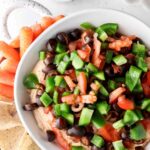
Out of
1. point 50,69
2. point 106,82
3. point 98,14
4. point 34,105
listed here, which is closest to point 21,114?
point 34,105

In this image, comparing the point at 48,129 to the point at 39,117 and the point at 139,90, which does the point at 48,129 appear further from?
the point at 139,90

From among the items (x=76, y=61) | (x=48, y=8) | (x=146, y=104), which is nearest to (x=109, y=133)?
(x=146, y=104)

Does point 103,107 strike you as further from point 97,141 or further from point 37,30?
point 37,30

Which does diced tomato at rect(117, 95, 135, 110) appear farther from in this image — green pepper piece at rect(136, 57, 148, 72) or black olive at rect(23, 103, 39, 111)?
black olive at rect(23, 103, 39, 111)

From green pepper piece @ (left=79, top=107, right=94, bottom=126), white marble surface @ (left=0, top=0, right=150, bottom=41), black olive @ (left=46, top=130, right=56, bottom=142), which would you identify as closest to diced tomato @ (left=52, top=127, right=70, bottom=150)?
black olive @ (left=46, top=130, right=56, bottom=142)

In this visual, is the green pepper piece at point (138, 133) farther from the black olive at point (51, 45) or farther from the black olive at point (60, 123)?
the black olive at point (51, 45)

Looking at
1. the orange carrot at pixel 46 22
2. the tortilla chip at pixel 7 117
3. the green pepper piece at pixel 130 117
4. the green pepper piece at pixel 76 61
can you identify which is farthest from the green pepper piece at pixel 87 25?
the tortilla chip at pixel 7 117
